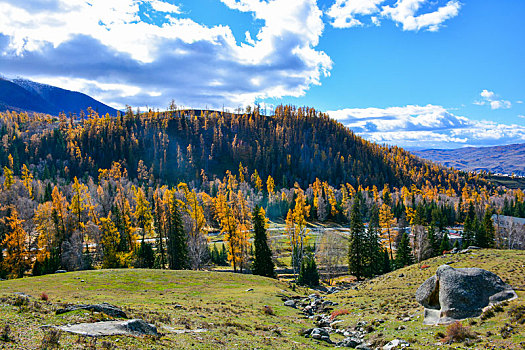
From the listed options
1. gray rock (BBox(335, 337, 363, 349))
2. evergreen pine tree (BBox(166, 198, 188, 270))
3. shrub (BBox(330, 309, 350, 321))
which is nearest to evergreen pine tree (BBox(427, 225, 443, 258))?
shrub (BBox(330, 309, 350, 321))

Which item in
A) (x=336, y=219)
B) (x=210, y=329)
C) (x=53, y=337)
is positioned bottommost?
(x=336, y=219)

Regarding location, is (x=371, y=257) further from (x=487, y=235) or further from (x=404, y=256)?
(x=487, y=235)

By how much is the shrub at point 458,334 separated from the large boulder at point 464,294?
2.70m

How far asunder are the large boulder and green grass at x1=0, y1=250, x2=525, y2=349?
46.5 inches

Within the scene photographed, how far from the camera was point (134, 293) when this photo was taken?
3625cm

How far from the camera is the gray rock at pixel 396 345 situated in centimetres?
1899

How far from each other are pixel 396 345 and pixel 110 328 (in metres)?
17.1

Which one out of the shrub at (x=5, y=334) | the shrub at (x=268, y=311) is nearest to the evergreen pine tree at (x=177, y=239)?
the shrub at (x=268, y=311)

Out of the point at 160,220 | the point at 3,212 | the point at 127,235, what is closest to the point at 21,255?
the point at 127,235

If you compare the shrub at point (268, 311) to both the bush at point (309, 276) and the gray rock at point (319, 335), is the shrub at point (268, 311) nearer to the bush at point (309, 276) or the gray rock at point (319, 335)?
the gray rock at point (319, 335)

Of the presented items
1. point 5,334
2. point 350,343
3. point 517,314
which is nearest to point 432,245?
point 517,314

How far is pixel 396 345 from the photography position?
19.3m

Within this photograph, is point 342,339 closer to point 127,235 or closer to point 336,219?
point 127,235

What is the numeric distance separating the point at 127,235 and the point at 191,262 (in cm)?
1734
